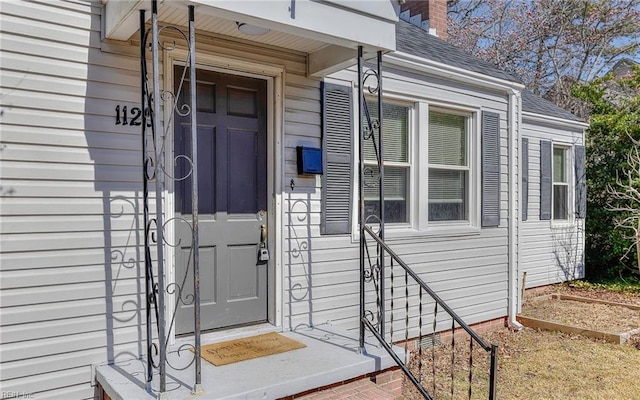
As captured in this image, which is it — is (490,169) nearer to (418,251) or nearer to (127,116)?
(418,251)

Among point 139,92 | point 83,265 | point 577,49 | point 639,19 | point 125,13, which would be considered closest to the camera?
point 125,13

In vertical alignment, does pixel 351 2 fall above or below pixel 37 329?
above

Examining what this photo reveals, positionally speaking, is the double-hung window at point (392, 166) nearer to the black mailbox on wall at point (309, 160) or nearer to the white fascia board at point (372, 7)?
the black mailbox on wall at point (309, 160)

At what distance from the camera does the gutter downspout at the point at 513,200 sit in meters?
5.78

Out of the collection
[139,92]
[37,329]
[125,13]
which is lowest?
[37,329]

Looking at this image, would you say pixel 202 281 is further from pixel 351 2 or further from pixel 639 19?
pixel 639 19

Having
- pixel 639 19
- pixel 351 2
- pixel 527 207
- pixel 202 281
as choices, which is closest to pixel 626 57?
pixel 639 19

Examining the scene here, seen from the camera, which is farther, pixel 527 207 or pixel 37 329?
pixel 527 207

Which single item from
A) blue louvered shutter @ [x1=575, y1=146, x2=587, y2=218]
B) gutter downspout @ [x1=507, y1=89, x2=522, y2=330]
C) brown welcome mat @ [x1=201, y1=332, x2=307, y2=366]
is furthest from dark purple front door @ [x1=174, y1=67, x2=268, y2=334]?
blue louvered shutter @ [x1=575, y1=146, x2=587, y2=218]

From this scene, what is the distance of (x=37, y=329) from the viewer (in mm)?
2814

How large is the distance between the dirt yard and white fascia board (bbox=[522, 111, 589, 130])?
10.4 ft

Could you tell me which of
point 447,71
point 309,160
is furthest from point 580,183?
point 309,160

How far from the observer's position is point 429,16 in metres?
6.95

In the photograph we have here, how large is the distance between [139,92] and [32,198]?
0.97m
